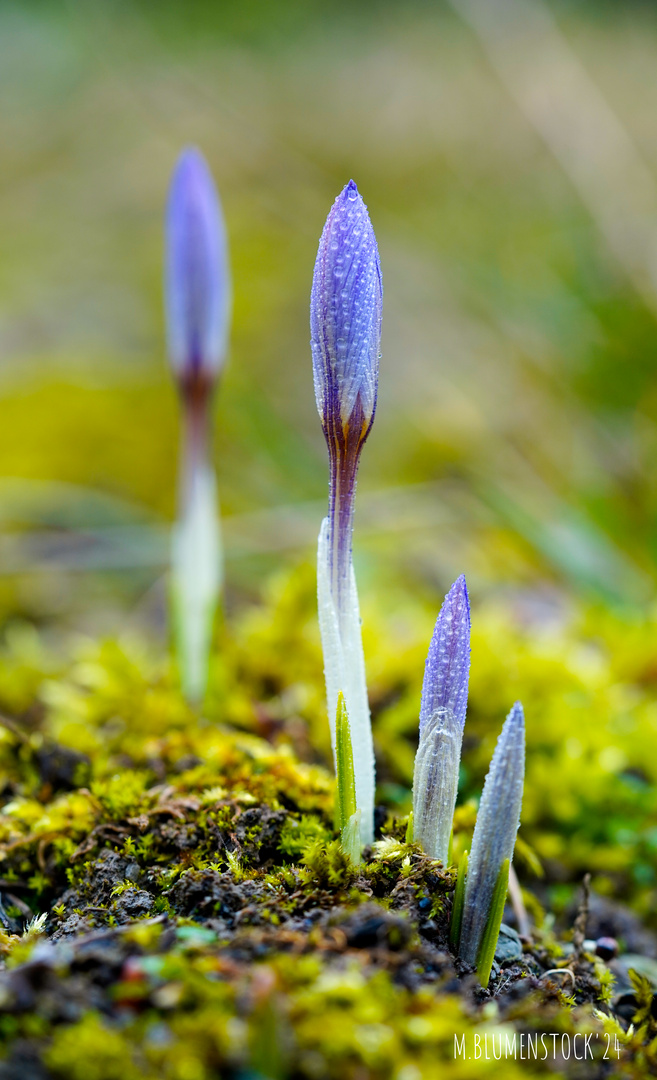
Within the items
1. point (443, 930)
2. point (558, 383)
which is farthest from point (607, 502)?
point (443, 930)

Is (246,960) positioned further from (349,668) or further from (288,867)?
(349,668)

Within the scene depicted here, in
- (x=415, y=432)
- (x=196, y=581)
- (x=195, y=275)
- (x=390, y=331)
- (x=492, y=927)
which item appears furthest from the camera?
(x=390, y=331)

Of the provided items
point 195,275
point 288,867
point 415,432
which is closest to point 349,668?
point 288,867

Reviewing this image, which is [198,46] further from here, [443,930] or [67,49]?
[443,930]

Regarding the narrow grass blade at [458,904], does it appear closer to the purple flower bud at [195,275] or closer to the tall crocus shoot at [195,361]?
the tall crocus shoot at [195,361]

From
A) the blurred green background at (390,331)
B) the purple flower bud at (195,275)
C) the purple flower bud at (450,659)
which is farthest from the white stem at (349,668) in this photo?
the blurred green background at (390,331)

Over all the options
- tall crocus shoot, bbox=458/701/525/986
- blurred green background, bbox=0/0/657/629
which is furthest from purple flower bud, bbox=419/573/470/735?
blurred green background, bbox=0/0/657/629
